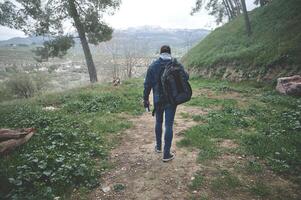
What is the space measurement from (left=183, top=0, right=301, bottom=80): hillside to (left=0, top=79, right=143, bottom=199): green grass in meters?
8.78

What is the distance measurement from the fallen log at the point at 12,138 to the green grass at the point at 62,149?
166 millimetres

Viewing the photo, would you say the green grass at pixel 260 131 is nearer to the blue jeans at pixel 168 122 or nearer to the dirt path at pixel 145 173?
the dirt path at pixel 145 173

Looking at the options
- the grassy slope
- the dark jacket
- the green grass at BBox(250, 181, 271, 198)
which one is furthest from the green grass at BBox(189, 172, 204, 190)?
the dark jacket

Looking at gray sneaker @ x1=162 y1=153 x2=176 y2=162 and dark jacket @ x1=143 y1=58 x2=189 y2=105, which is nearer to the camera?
dark jacket @ x1=143 y1=58 x2=189 y2=105

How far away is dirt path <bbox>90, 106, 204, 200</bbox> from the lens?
445cm

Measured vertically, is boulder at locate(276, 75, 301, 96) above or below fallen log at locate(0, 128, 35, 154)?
above

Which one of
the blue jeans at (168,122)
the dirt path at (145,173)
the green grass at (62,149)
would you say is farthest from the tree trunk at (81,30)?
the blue jeans at (168,122)

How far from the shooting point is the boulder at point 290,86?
10656mm

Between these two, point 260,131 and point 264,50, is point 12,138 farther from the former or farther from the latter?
point 264,50

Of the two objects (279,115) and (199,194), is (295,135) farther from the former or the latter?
(199,194)

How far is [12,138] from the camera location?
597cm

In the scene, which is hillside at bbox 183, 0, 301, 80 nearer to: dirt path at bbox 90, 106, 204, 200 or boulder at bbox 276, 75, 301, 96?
boulder at bbox 276, 75, 301, 96

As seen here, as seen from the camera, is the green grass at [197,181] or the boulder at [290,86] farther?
the boulder at [290,86]

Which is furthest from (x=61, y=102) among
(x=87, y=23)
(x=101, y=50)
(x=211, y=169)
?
(x=101, y=50)
